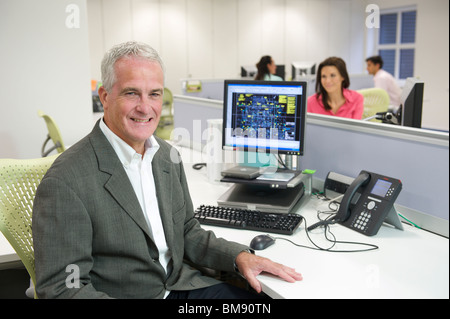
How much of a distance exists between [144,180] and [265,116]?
87 centimetres

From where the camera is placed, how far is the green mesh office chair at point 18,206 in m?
1.38

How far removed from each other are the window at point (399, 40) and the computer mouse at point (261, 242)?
8324 millimetres

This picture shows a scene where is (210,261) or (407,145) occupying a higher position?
(407,145)

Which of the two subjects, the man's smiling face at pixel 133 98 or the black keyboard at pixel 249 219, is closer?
Answer: the man's smiling face at pixel 133 98

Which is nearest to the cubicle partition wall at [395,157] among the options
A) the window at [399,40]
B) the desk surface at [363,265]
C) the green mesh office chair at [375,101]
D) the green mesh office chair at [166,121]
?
the desk surface at [363,265]

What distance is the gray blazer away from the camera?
1108 millimetres

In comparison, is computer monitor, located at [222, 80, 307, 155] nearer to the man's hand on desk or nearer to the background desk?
the background desk

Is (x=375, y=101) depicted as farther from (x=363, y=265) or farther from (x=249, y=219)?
(x=363, y=265)

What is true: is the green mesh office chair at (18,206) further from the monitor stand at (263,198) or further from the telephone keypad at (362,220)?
the telephone keypad at (362,220)

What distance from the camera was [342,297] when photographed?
1204mm

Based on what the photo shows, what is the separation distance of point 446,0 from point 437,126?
2.28 meters

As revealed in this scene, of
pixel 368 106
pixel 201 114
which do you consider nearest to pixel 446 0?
pixel 368 106

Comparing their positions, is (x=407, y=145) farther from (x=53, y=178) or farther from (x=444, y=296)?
(x=53, y=178)

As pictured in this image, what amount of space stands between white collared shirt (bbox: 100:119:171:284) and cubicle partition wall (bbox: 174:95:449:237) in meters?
0.98
